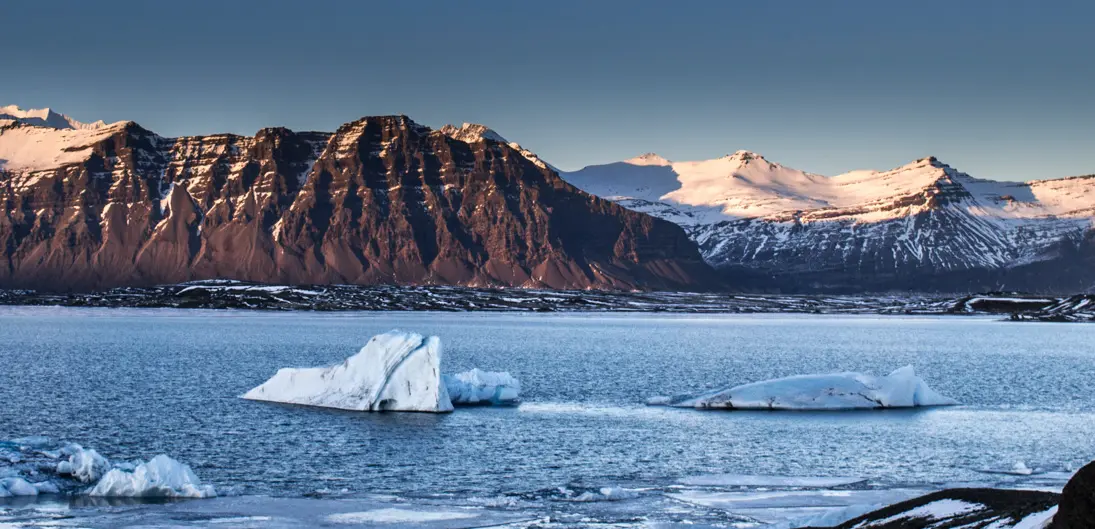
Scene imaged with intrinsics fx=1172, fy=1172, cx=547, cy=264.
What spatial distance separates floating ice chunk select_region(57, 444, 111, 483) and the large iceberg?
3608 centimetres

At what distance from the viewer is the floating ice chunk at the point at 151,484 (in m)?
39.1

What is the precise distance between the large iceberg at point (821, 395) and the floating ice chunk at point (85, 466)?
36080mm

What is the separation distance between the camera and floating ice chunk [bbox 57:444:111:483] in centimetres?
4206

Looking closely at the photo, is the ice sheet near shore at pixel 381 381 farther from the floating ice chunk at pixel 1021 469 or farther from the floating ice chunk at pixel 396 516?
the floating ice chunk at pixel 1021 469

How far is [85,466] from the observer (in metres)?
42.2

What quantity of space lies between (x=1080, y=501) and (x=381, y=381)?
50.1 metres

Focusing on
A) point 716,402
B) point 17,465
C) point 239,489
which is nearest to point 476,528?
point 239,489

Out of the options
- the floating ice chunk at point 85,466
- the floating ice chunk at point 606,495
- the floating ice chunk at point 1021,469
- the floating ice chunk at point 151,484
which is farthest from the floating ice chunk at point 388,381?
the floating ice chunk at point 1021,469

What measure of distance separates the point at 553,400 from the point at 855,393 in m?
18.4

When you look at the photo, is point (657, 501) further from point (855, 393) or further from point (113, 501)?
point (855, 393)

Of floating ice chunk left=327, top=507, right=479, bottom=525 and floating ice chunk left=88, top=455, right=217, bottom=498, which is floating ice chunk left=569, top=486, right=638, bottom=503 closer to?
floating ice chunk left=327, top=507, right=479, bottom=525

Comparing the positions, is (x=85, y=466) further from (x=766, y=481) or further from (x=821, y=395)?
(x=821, y=395)

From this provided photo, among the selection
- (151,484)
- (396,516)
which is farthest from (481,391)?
(396,516)

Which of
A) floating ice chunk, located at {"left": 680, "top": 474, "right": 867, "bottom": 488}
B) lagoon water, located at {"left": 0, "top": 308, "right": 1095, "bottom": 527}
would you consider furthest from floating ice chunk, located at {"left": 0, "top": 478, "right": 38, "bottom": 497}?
floating ice chunk, located at {"left": 680, "top": 474, "right": 867, "bottom": 488}
